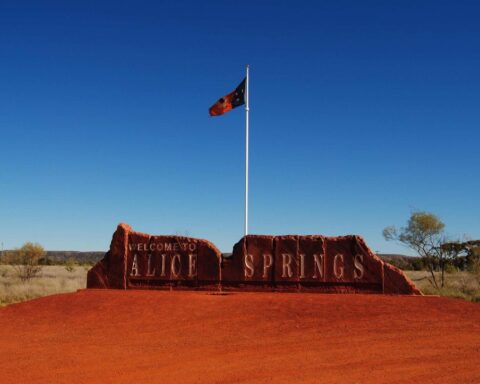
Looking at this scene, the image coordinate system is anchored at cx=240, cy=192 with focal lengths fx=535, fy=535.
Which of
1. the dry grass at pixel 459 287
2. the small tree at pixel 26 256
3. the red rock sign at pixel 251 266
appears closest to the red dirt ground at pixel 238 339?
the red rock sign at pixel 251 266

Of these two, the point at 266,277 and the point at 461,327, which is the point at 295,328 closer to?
the point at 461,327

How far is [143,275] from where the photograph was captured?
17.4 m

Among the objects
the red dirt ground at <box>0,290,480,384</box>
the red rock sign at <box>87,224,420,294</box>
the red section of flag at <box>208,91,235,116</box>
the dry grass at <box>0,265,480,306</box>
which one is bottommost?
the red dirt ground at <box>0,290,480,384</box>

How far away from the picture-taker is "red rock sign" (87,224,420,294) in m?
15.9

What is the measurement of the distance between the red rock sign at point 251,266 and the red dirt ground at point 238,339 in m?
0.83

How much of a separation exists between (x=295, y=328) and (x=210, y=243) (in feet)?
19.1

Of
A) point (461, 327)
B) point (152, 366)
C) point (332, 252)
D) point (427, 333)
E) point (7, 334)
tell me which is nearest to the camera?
point (152, 366)

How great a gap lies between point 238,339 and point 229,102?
1231 cm

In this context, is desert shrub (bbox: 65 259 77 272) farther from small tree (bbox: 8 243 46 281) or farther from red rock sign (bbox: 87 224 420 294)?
red rock sign (bbox: 87 224 420 294)

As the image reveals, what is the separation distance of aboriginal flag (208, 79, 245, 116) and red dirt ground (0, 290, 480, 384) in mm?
8107

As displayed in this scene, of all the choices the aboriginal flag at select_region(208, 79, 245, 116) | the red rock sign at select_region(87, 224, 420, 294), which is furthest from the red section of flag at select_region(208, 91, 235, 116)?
the red rock sign at select_region(87, 224, 420, 294)

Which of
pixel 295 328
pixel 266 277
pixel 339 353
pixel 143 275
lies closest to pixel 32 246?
pixel 143 275

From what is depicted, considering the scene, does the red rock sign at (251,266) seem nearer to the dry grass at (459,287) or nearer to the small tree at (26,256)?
the dry grass at (459,287)

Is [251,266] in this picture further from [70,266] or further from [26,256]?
[70,266]
